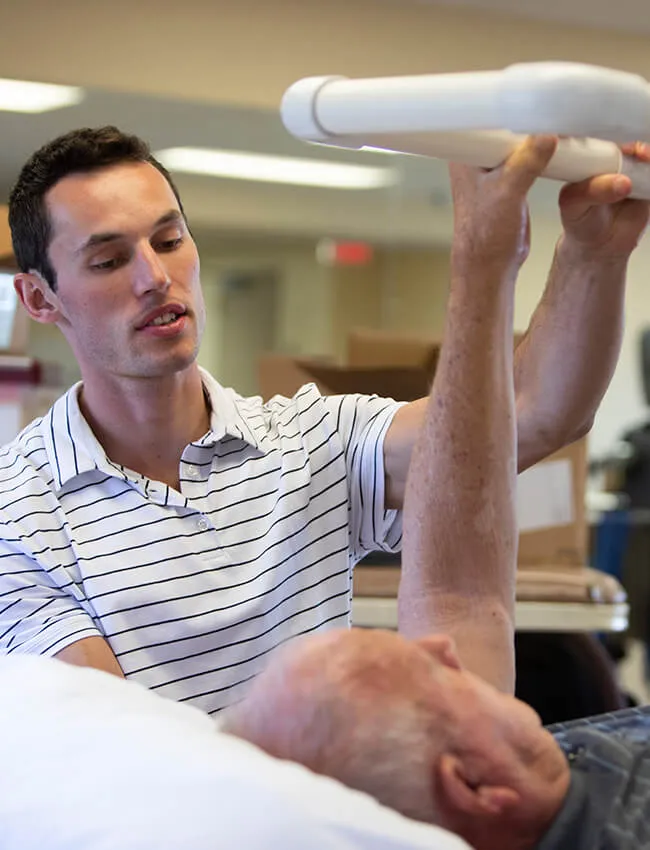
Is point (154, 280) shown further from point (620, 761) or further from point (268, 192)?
point (268, 192)

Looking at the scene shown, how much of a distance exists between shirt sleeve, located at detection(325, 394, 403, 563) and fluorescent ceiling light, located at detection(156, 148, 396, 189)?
2.17 m

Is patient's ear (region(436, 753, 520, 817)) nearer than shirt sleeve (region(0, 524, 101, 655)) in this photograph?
Yes

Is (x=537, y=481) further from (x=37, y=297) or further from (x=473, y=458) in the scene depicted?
(x=473, y=458)

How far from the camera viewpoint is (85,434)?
144cm

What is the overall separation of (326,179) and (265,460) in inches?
97.9

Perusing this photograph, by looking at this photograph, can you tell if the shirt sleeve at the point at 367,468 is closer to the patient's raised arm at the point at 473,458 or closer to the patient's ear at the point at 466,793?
the patient's raised arm at the point at 473,458

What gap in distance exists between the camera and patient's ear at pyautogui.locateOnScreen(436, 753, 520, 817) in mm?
846

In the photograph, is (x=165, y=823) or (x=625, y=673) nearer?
(x=165, y=823)

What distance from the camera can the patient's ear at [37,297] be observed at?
1.57m

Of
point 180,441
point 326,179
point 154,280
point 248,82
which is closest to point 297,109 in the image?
point 154,280

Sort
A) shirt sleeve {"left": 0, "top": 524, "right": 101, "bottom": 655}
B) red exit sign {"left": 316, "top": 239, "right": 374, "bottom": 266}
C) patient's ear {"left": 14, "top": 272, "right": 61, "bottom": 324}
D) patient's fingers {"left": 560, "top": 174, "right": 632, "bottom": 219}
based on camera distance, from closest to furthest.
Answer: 1. patient's fingers {"left": 560, "top": 174, "right": 632, "bottom": 219}
2. shirt sleeve {"left": 0, "top": 524, "right": 101, "bottom": 655}
3. patient's ear {"left": 14, "top": 272, "right": 61, "bottom": 324}
4. red exit sign {"left": 316, "top": 239, "right": 374, "bottom": 266}

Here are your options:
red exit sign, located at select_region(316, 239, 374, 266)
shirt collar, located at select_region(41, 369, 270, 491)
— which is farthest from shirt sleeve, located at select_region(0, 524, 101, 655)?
red exit sign, located at select_region(316, 239, 374, 266)

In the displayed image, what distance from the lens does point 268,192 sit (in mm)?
3736

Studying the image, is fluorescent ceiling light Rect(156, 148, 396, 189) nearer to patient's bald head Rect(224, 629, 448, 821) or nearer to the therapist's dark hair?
the therapist's dark hair
